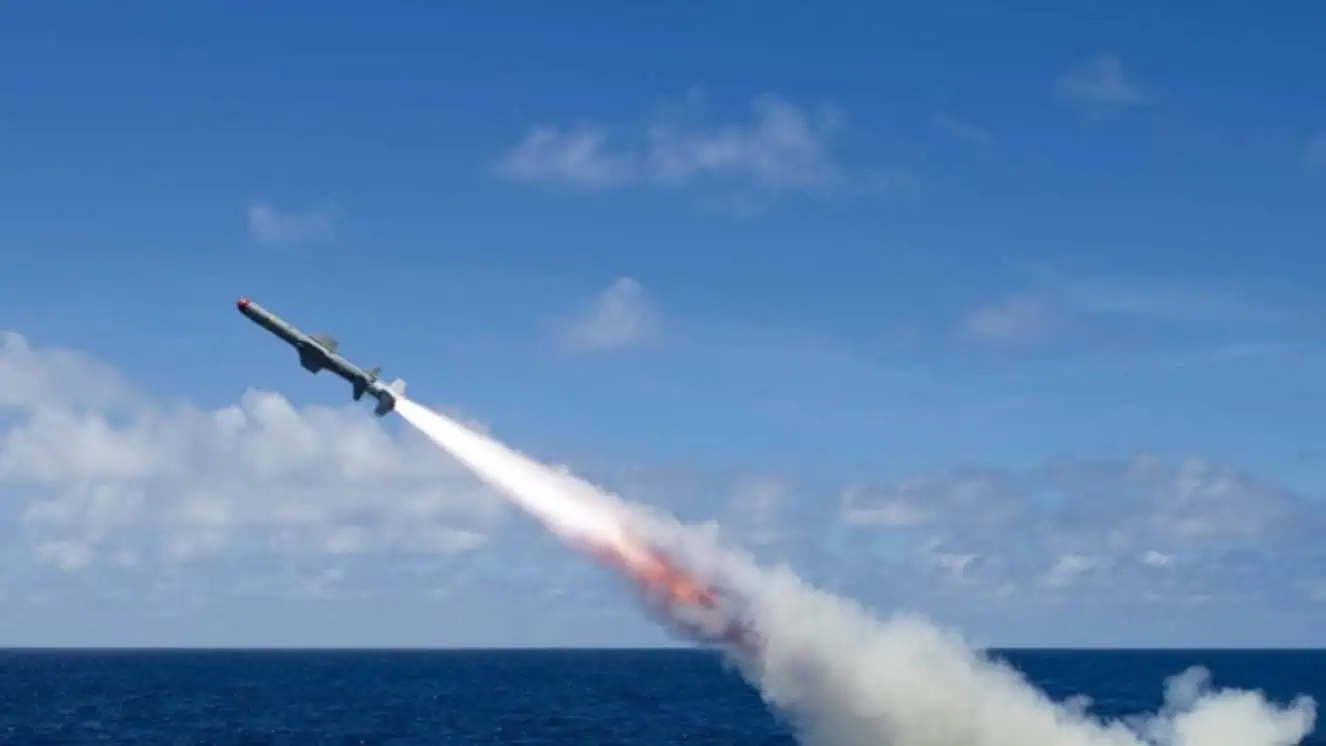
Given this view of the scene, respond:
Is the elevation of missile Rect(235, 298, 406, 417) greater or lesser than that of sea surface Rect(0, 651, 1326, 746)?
greater

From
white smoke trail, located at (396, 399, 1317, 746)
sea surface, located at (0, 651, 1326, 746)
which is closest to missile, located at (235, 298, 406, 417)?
white smoke trail, located at (396, 399, 1317, 746)

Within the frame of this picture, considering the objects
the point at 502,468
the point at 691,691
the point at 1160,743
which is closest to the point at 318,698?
the point at 691,691

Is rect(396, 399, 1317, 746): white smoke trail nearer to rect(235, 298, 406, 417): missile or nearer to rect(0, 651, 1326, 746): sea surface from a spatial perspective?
rect(235, 298, 406, 417): missile

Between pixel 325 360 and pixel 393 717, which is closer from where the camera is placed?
pixel 325 360

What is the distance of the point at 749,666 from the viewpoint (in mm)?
67938

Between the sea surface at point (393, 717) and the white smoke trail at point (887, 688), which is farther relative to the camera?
the sea surface at point (393, 717)

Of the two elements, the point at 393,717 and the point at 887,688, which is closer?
the point at 887,688

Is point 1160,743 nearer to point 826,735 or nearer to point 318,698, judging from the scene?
point 826,735

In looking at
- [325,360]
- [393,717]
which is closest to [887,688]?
[325,360]

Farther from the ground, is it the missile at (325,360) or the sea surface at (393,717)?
the missile at (325,360)

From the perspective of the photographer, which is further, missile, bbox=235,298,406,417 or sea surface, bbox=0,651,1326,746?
sea surface, bbox=0,651,1326,746

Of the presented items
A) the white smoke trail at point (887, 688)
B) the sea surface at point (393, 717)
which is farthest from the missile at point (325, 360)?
the sea surface at point (393, 717)

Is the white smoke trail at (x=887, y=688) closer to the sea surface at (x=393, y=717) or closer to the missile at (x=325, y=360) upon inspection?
the missile at (x=325, y=360)

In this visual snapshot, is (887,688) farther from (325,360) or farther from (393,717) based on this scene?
(393,717)
